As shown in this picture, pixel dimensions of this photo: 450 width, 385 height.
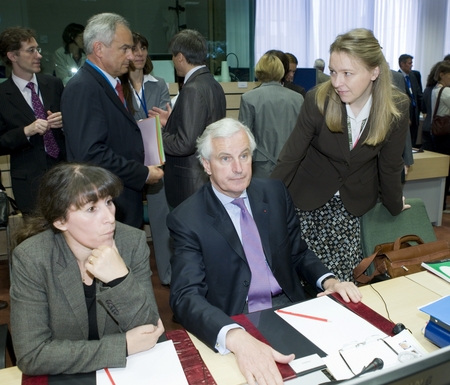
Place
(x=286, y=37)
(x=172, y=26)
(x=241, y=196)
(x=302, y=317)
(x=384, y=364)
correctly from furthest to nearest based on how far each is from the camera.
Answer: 1. (x=286, y=37)
2. (x=172, y=26)
3. (x=241, y=196)
4. (x=302, y=317)
5. (x=384, y=364)

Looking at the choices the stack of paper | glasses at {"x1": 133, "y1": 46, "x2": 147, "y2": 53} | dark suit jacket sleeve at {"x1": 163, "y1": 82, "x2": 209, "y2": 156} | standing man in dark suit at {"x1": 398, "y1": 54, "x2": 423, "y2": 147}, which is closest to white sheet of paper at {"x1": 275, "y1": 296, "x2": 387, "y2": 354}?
the stack of paper

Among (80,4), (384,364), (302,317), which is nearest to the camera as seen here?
(384,364)

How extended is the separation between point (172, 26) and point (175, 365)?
5120 millimetres

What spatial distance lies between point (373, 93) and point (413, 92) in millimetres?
6464

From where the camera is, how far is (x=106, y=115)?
237 centimetres

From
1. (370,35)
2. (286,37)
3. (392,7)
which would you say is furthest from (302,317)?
(392,7)

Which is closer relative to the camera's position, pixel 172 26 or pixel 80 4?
pixel 80 4

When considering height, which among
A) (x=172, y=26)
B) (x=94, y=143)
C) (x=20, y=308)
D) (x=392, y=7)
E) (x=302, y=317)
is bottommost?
(x=302, y=317)

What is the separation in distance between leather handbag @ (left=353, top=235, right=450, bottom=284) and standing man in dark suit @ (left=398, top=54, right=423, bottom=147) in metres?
6.26

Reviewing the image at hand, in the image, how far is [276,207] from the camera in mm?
1874

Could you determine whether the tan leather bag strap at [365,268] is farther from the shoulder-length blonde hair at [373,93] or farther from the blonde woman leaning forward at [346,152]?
the shoulder-length blonde hair at [373,93]

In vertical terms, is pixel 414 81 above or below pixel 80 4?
below

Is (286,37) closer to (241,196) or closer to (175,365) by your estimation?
(241,196)

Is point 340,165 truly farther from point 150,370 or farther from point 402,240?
point 150,370
